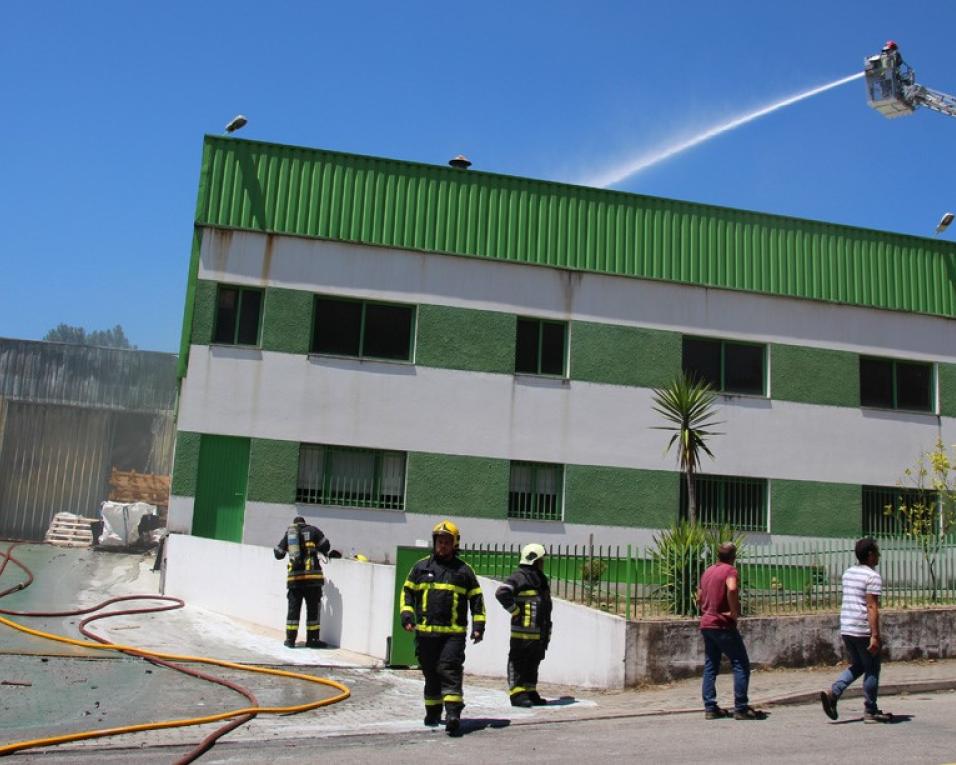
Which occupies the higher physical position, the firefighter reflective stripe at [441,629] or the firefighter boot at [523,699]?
the firefighter reflective stripe at [441,629]

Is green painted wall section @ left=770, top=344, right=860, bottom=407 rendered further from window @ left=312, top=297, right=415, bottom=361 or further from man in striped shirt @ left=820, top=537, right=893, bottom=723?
man in striped shirt @ left=820, top=537, right=893, bottom=723

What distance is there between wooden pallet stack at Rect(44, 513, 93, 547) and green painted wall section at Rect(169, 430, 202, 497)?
12.0 metres

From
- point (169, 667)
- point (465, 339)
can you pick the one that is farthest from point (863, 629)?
point (465, 339)

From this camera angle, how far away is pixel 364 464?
19.8 metres

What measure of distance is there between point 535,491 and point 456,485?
1.75 m

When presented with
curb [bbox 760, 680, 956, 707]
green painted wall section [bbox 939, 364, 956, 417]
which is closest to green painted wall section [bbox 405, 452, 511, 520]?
curb [bbox 760, 680, 956, 707]

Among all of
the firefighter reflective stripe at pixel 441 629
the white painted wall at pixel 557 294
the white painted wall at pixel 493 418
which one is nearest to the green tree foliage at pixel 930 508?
the white painted wall at pixel 493 418

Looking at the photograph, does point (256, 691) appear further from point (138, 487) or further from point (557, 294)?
point (138, 487)

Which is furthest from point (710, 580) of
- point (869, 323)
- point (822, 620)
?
point (869, 323)

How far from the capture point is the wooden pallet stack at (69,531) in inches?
1148

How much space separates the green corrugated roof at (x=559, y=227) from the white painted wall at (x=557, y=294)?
0.25m

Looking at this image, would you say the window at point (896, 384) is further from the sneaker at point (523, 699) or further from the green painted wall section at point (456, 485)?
the sneaker at point (523, 699)

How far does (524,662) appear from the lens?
10133 mm

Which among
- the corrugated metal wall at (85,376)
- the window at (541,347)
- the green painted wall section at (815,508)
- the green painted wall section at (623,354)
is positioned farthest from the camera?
the corrugated metal wall at (85,376)
